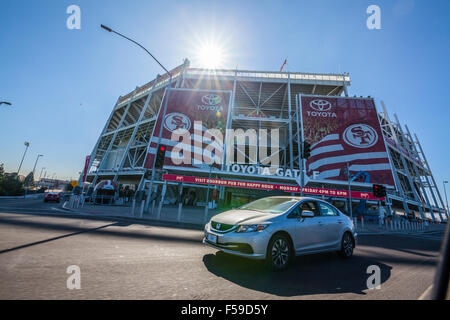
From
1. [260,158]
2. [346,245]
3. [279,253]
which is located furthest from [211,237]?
[260,158]

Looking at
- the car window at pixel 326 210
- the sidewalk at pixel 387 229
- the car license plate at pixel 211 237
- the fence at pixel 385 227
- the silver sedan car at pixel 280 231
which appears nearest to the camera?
the silver sedan car at pixel 280 231

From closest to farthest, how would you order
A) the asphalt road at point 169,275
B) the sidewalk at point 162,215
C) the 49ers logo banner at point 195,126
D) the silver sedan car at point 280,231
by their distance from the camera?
the asphalt road at point 169,275
the silver sedan car at point 280,231
the sidewalk at point 162,215
the 49ers logo banner at point 195,126

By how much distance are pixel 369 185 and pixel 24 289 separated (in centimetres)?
2997

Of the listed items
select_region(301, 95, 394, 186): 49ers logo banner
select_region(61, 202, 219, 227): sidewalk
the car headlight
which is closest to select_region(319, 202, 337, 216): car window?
the car headlight

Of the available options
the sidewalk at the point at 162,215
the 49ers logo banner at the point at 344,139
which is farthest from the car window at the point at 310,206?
the 49ers logo banner at the point at 344,139

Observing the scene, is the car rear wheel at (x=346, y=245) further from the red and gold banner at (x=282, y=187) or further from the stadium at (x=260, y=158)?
the red and gold banner at (x=282, y=187)

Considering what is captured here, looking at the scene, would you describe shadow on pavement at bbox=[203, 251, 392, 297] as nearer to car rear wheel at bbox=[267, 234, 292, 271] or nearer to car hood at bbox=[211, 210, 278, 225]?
car rear wheel at bbox=[267, 234, 292, 271]

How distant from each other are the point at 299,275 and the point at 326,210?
2078 mm

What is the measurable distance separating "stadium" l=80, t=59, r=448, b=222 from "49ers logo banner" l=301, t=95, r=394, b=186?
0.53ft

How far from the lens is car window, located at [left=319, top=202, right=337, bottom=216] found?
16.4 ft

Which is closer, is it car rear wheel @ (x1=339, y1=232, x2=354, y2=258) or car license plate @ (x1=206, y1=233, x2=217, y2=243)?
car license plate @ (x1=206, y1=233, x2=217, y2=243)

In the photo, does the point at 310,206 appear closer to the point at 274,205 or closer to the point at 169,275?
the point at 274,205

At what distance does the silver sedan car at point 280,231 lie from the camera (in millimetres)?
3729
